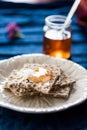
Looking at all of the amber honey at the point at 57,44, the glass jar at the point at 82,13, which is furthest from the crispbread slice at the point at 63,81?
the glass jar at the point at 82,13

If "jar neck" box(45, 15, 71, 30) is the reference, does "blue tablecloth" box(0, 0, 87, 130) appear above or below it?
below

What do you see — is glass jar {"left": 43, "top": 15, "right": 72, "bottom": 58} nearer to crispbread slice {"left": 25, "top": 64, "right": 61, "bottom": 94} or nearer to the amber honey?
the amber honey

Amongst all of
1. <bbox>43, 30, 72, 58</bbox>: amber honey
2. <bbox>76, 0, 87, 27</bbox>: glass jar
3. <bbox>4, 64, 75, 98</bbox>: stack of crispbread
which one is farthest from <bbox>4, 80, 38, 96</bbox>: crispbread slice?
<bbox>76, 0, 87, 27</bbox>: glass jar

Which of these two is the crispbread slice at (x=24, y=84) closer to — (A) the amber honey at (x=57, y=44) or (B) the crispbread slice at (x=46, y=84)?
(B) the crispbread slice at (x=46, y=84)

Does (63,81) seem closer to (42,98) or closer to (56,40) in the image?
(42,98)

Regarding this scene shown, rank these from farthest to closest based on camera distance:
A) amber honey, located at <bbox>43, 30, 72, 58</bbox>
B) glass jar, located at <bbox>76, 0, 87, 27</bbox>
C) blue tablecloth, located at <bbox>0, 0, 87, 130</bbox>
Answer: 1. glass jar, located at <bbox>76, 0, 87, 27</bbox>
2. amber honey, located at <bbox>43, 30, 72, 58</bbox>
3. blue tablecloth, located at <bbox>0, 0, 87, 130</bbox>

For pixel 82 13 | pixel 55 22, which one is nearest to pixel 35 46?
pixel 55 22
